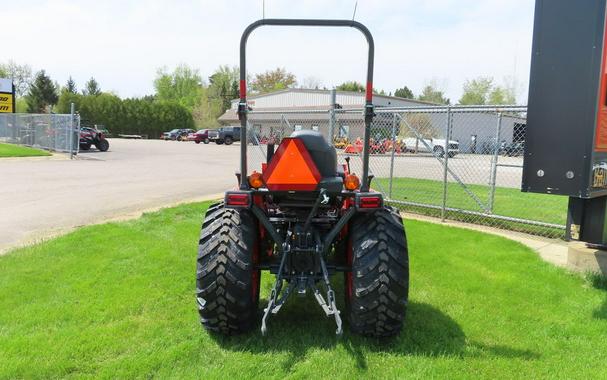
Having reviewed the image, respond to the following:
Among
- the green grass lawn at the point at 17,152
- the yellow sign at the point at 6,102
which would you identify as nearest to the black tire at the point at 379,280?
the green grass lawn at the point at 17,152

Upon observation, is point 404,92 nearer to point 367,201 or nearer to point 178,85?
point 178,85

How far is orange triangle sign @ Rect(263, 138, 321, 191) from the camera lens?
3547 millimetres

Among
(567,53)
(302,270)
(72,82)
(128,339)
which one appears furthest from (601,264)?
(72,82)

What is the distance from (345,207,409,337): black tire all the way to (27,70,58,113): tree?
247 ft

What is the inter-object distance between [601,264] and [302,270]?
12.4ft

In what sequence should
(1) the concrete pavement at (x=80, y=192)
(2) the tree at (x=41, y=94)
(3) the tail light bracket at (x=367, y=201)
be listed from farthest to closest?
1. (2) the tree at (x=41, y=94)
2. (1) the concrete pavement at (x=80, y=192)
3. (3) the tail light bracket at (x=367, y=201)

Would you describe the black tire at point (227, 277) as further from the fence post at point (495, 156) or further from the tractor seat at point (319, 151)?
the fence post at point (495, 156)

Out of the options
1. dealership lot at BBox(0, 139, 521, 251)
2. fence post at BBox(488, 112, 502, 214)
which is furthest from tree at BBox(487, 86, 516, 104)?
fence post at BBox(488, 112, 502, 214)

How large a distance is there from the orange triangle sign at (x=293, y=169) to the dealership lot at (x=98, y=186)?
468cm

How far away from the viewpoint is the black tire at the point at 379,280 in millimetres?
3410

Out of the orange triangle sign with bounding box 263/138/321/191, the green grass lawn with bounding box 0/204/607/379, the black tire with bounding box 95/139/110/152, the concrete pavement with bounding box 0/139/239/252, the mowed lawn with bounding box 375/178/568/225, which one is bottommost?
the green grass lawn with bounding box 0/204/607/379

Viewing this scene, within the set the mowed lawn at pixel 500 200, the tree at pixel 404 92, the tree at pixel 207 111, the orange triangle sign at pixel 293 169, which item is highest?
the tree at pixel 404 92

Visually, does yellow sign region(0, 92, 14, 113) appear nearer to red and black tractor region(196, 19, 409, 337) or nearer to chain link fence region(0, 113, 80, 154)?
chain link fence region(0, 113, 80, 154)

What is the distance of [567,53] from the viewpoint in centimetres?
442
